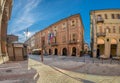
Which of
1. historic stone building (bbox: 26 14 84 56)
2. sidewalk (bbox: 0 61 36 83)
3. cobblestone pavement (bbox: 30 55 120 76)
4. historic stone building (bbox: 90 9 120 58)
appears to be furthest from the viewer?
historic stone building (bbox: 26 14 84 56)

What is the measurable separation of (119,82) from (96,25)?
29.3 meters

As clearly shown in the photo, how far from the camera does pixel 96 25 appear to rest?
121ft

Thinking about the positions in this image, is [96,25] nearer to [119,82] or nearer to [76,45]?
[76,45]

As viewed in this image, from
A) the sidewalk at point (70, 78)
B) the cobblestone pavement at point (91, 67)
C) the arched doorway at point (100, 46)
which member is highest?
the arched doorway at point (100, 46)

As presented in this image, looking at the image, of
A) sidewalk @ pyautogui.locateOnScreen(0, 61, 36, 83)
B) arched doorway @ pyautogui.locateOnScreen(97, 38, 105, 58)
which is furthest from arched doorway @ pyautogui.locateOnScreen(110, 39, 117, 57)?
sidewalk @ pyautogui.locateOnScreen(0, 61, 36, 83)

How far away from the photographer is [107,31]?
35.8 metres

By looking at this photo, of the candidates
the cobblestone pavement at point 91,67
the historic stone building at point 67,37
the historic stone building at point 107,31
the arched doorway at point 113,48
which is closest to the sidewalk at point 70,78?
the cobblestone pavement at point 91,67

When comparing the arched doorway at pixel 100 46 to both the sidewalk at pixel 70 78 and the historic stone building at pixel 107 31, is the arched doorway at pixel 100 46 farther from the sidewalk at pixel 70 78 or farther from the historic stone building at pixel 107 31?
the sidewalk at pixel 70 78

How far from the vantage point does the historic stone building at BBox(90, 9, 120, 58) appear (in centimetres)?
3541

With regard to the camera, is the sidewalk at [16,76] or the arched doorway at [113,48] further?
the arched doorway at [113,48]

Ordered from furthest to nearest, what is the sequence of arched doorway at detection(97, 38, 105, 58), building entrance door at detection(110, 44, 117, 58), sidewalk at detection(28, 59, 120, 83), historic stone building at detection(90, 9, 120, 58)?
1. arched doorway at detection(97, 38, 105, 58)
2. building entrance door at detection(110, 44, 117, 58)
3. historic stone building at detection(90, 9, 120, 58)
4. sidewalk at detection(28, 59, 120, 83)

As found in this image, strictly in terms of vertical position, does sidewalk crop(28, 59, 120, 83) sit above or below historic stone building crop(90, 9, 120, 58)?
below

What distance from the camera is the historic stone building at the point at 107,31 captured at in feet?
116

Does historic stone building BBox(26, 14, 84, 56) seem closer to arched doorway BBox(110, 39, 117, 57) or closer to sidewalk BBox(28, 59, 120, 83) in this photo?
arched doorway BBox(110, 39, 117, 57)
